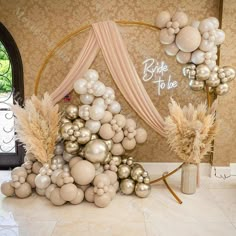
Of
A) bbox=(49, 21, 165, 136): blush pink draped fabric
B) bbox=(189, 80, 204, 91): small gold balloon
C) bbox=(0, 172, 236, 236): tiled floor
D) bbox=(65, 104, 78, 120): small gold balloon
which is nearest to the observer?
bbox=(0, 172, 236, 236): tiled floor

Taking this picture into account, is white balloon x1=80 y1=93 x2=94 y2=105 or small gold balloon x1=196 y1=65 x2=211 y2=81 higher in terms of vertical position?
small gold balloon x1=196 y1=65 x2=211 y2=81

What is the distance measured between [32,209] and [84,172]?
57cm

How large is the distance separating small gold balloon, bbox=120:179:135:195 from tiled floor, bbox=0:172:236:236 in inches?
2.3

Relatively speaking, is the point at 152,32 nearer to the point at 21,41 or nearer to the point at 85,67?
the point at 85,67

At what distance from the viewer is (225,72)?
2.82 metres

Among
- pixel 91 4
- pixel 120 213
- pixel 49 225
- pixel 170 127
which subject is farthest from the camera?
pixel 91 4

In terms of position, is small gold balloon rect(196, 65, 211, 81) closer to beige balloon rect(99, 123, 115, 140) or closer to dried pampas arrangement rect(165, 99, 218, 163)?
dried pampas arrangement rect(165, 99, 218, 163)

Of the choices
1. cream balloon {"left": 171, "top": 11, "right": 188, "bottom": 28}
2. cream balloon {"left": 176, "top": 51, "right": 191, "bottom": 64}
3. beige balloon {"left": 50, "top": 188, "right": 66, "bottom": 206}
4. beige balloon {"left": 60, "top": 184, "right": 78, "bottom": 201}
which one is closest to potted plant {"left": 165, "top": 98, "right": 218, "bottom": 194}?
cream balloon {"left": 176, "top": 51, "right": 191, "bottom": 64}

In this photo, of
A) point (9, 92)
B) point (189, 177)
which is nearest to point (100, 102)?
point (189, 177)

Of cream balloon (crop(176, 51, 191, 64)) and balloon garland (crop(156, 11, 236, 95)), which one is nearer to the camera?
balloon garland (crop(156, 11, 236, 95))

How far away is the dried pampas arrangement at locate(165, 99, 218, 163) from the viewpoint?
2.63m

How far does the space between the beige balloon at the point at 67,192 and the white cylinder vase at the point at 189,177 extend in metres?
1.14

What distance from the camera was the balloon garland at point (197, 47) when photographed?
268 cm

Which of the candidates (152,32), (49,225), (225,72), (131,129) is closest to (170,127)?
(131,129)
